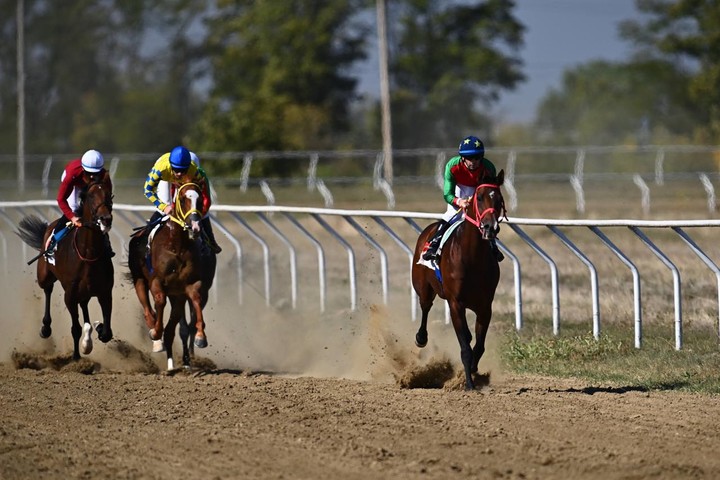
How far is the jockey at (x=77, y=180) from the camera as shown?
10.7 metres

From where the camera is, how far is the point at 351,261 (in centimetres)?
1336

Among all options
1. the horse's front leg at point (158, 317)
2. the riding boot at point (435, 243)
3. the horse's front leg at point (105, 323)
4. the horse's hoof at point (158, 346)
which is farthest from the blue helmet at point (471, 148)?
the horse's front leg at point (105, 323)

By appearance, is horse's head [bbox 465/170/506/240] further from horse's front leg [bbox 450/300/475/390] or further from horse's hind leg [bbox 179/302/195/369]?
horse's hind leg [bbox 179/302/195/369]

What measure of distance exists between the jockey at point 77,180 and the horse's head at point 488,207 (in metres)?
3.55

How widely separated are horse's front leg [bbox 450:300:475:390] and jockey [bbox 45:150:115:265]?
3.39 metres

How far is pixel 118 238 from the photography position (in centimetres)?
1598

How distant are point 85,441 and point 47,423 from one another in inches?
30.7

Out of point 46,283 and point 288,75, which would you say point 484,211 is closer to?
point 46,283

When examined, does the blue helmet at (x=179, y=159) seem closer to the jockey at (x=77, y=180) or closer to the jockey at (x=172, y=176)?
the jockey at (x=172, y=176)

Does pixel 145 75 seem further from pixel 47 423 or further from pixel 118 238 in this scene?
pixel 47 423

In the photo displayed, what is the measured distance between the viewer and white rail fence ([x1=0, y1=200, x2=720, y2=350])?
10648mm

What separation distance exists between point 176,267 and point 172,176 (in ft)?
2.70

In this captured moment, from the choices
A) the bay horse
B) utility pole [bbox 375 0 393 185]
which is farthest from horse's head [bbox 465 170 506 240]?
utility pole [bbox 375 0 393 185]

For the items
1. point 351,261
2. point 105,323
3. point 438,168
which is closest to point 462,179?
point 105,323
